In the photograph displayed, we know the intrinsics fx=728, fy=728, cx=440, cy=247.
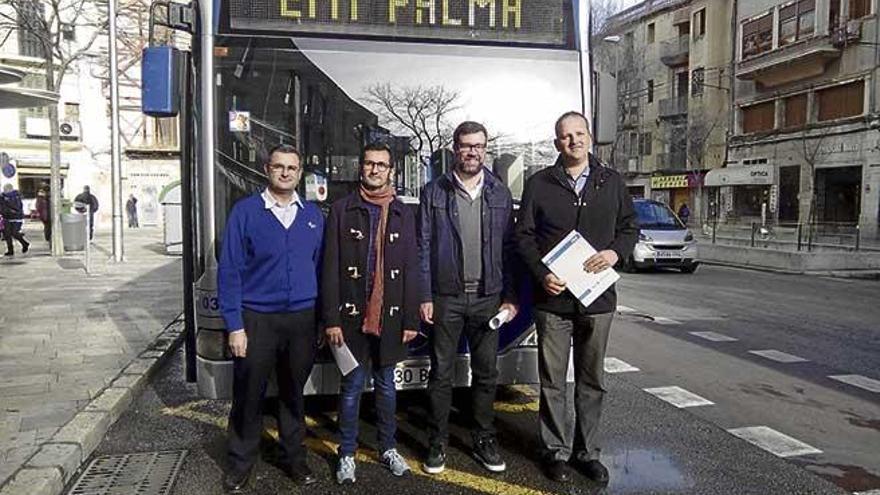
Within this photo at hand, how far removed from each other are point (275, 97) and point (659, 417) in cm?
369

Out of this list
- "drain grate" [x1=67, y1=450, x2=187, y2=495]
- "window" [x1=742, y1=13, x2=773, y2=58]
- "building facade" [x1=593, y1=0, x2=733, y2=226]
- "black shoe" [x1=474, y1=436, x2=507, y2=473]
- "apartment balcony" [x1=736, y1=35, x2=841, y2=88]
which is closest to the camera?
"drain grate" [x1=67, y1=450, x2=187, y2=495]

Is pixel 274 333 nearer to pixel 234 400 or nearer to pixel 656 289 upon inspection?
pixel 234 400

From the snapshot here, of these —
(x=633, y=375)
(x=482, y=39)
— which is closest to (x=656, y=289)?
(x=633, y=375)

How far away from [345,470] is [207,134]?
223 cm

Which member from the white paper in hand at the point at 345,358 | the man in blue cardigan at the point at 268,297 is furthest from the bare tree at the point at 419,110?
the white paper in hand at the point at 345,358

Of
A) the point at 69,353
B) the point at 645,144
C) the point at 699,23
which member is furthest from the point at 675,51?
the point at 69,353

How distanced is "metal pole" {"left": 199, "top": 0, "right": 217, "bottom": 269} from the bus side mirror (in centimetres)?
258

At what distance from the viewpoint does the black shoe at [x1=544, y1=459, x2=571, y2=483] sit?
4.25 meters

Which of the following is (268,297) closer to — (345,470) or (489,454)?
(345,470)

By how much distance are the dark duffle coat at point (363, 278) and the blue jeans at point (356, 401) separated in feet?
0.36

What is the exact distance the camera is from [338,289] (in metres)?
4.09

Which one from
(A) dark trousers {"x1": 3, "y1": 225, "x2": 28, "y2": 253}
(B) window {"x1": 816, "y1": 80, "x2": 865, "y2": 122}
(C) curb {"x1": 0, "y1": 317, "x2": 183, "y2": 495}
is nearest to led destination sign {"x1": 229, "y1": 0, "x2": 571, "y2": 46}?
(C) curb {"x1": 0, "y1": 317, "x2": 183, "y2": 495}

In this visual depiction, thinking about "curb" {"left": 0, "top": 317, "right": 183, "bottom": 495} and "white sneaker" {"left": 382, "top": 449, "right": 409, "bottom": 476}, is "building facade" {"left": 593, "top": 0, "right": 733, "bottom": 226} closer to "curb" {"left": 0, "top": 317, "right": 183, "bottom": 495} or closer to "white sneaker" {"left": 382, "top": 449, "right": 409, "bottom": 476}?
"curb" {"left": 0, "top": 317, "right": 183, "bottom": 495}

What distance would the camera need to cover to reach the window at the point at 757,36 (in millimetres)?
36594
